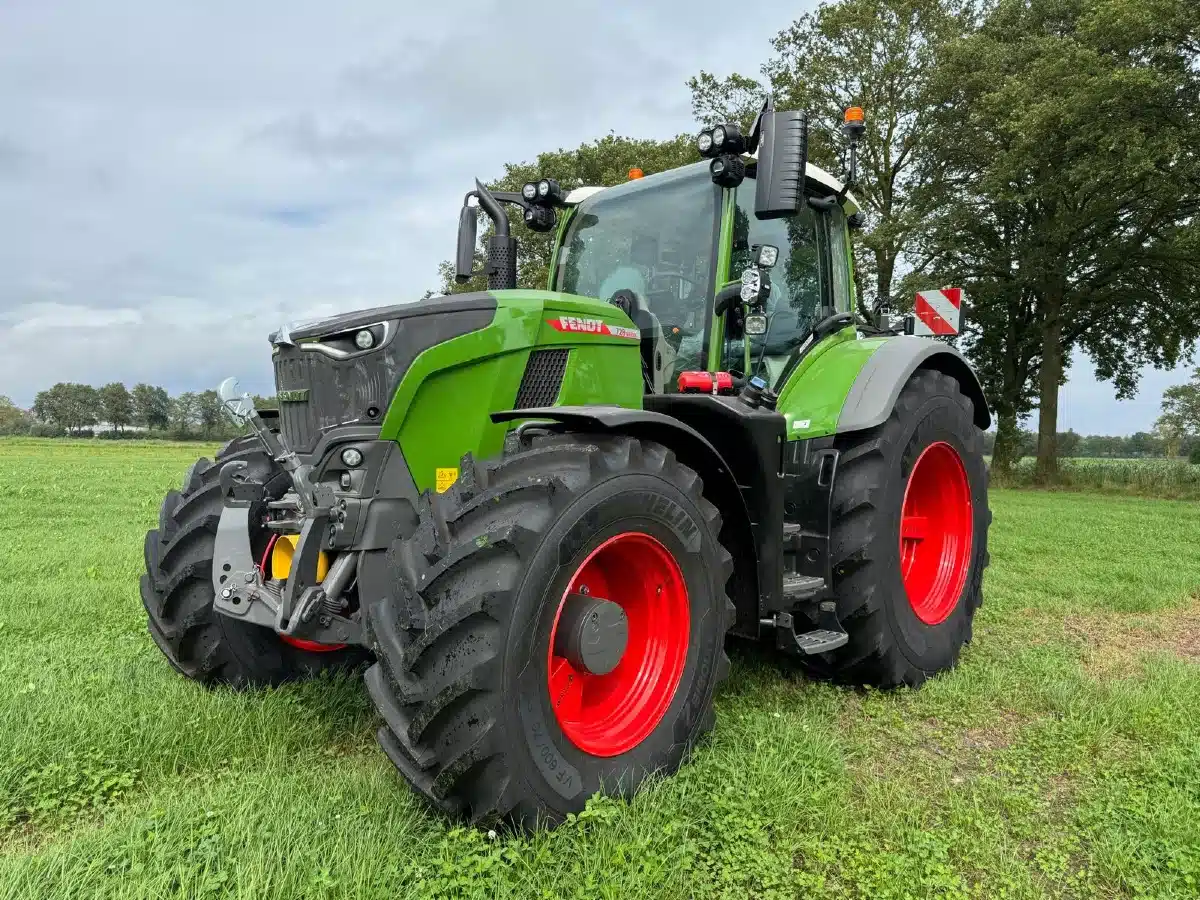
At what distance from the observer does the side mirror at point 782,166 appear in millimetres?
3184

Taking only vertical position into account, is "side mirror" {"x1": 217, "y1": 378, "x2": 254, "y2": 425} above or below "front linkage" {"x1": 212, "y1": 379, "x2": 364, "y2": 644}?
above

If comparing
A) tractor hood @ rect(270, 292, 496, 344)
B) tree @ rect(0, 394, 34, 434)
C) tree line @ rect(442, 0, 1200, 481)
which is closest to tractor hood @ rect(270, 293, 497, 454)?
tractor hood @ rect(270, 292, 496, 344)

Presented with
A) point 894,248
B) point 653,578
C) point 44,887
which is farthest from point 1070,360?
point 44,887

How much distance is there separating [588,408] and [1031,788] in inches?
83.2

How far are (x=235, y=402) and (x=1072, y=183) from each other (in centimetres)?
1618

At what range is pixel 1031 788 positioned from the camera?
2949 millimetres

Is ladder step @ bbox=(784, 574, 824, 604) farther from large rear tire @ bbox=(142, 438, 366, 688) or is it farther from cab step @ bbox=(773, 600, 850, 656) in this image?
large rear tire @ bbox=(142, 438, 366, 688)

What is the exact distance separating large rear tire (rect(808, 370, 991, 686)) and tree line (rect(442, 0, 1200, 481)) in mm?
9071

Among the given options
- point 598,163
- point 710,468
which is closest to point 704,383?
point 710,468

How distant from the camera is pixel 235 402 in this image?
3.08 m

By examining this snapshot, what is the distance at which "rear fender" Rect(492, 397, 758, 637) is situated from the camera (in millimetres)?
2818

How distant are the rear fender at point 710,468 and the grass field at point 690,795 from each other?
518 millimetres

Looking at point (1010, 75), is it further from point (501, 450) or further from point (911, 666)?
point (501, 450)

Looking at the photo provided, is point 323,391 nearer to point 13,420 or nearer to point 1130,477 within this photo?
point 1130,477
